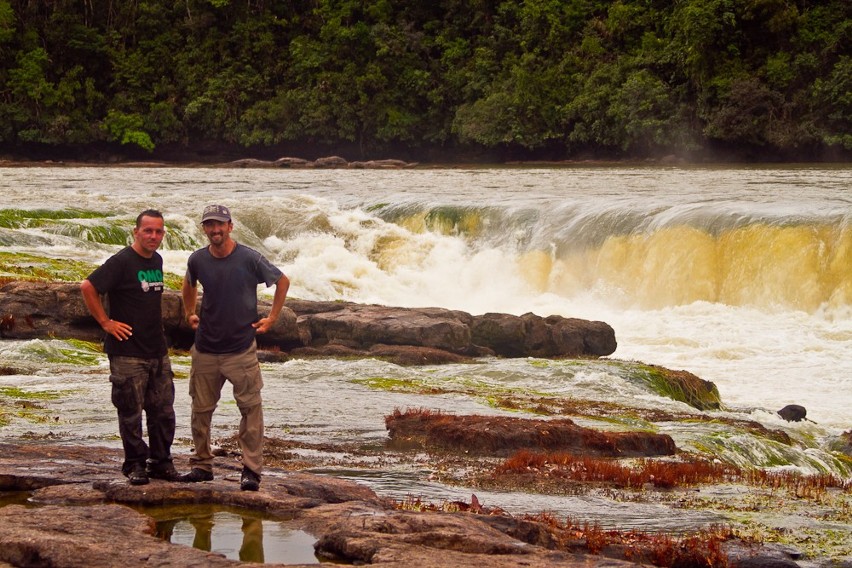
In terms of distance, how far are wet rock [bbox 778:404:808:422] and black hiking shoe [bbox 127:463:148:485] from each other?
9.70 metres

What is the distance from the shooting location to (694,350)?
2133 centimetres

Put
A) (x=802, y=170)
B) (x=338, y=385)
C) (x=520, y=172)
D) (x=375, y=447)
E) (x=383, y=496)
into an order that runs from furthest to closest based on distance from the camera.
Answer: (x=520, y=172)
(x=802, y=170)
(x=338, y=385)
(x=375, y=447)
(x=383, y=496)

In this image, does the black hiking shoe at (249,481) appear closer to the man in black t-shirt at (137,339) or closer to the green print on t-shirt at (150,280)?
the man in black t-shirt at (137,339)

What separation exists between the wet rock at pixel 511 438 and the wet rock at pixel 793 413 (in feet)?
13.6

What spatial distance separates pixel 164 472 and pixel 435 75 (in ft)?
198

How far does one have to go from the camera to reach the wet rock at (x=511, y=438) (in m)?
11.2

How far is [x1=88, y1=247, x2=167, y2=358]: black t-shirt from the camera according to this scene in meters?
7.75

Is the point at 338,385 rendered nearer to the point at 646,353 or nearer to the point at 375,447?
the point at 375,447

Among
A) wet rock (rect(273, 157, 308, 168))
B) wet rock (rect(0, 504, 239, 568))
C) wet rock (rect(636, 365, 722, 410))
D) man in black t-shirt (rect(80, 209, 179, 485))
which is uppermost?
man in black t-shirt (rect(80, 209, 179, 485))

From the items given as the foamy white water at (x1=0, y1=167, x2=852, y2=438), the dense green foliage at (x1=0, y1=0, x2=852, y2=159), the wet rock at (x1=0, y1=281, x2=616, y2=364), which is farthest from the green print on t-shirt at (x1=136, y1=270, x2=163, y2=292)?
the dense green foliage at (x1=0, y1=0, x2=852, y2=159)

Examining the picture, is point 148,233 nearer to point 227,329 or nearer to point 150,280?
point 150,280

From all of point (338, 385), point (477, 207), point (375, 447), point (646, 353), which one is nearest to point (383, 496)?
point (375, 447)

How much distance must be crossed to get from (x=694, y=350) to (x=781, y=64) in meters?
35.2

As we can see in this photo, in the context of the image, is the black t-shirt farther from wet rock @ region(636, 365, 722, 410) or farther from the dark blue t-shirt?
wet rock @ region(636, 365, 722, 410)
